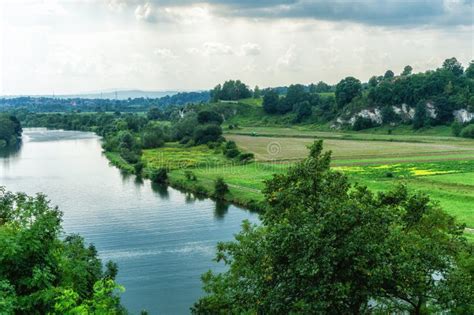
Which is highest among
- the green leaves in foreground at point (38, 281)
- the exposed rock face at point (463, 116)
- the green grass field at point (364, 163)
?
the exposed rock face at point (463, 116)

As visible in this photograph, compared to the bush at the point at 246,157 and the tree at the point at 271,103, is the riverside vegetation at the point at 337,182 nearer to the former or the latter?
the bush at the point at 246,157

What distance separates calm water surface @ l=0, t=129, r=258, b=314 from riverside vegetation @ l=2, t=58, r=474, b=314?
2.90 meters

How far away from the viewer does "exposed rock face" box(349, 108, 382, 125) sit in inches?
4488

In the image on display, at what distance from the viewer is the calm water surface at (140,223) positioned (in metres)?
27.0

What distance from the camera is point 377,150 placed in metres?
78.1

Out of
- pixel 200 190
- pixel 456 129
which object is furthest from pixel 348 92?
pixel 200 190

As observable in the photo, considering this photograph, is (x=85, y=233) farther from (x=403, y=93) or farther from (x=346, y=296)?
(x=403, y=93)

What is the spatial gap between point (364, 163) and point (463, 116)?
50.8 m

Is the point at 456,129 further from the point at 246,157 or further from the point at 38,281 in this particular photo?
the point at 38,281

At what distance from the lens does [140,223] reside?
39.9m

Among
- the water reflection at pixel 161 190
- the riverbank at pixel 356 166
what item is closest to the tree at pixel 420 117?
the riverbank at pixel 356 166

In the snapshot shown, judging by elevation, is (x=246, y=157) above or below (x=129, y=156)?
above

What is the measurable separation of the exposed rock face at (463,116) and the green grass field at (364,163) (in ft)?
26.6

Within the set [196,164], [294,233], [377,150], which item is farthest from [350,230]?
[377,150]
